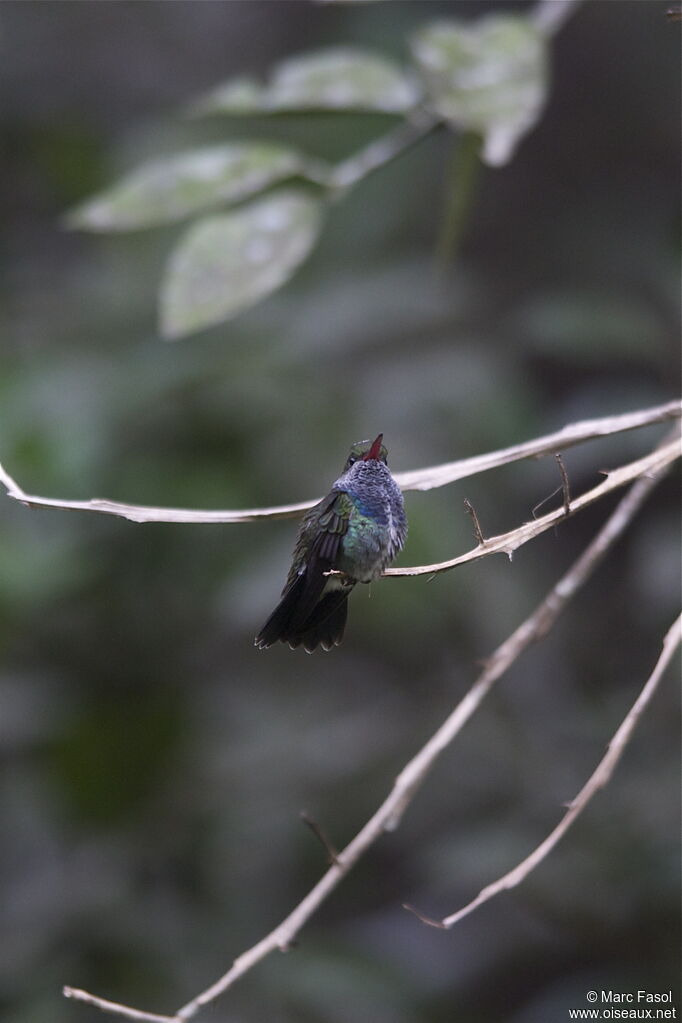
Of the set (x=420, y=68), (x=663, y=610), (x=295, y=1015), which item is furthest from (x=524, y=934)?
(x=420, y=68)

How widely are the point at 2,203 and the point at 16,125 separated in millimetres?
294

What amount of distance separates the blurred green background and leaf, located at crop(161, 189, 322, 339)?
90 centimetres

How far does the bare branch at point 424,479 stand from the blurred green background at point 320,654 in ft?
3.90

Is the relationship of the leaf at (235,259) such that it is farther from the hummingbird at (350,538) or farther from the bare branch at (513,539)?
the bare branch at (513,539)

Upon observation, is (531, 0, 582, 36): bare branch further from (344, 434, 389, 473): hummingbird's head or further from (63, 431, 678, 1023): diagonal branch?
(344, 434, 389, 473): hummingbird's head

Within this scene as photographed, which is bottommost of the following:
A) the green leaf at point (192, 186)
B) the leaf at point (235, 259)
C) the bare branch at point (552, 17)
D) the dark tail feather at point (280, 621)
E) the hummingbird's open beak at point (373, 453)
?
the dark tail feather at point (280, 621)

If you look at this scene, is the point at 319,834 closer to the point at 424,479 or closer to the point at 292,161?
the point at 424,479

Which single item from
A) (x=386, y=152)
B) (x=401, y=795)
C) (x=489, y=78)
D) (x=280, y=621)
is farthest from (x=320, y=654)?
(x=280, y=621)

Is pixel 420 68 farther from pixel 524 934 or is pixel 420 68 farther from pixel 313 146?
pixel 313 146

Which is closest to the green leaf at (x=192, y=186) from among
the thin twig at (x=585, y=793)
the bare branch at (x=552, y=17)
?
the bare branch at (x=552, y=17)

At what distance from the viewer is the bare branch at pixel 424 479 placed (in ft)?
2.81

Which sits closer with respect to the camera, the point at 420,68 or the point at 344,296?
the point at 420,68

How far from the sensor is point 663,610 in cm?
231

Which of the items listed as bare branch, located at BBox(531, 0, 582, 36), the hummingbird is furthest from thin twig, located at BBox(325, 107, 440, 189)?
the hummingbird
